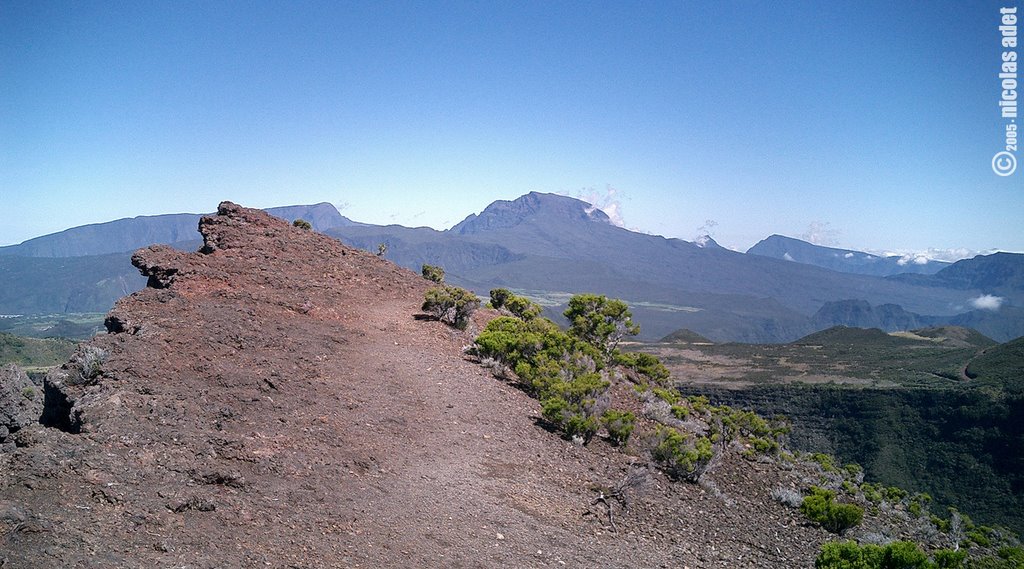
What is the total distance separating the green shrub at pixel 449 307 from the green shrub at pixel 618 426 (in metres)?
7.07

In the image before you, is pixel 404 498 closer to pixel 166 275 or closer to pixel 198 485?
pixel 198 485

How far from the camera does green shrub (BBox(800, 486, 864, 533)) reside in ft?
33.9

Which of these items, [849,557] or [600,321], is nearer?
[849,557]

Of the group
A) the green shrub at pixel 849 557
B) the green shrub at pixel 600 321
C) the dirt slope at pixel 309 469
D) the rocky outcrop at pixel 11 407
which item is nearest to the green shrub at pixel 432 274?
the green shrub at pixel 600 321

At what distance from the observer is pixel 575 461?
419 inches

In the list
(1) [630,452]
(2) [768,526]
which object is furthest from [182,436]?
(2) [768,526]

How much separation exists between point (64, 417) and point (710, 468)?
478 inches

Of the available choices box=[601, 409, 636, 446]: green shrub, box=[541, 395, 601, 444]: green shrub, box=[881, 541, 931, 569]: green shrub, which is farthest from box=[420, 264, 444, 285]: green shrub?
box=[881, 541, 931, 569]: green shrub

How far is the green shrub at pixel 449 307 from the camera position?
18422 millimetres

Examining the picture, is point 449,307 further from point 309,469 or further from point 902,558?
point 902,558

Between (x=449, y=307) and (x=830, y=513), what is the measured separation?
1218 centimetres

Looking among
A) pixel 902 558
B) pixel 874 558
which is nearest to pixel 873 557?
pixel 874 558

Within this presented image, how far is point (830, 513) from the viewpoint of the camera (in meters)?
10.6

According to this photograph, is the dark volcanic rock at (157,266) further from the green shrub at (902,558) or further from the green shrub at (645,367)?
the green shrub at (902,558)
